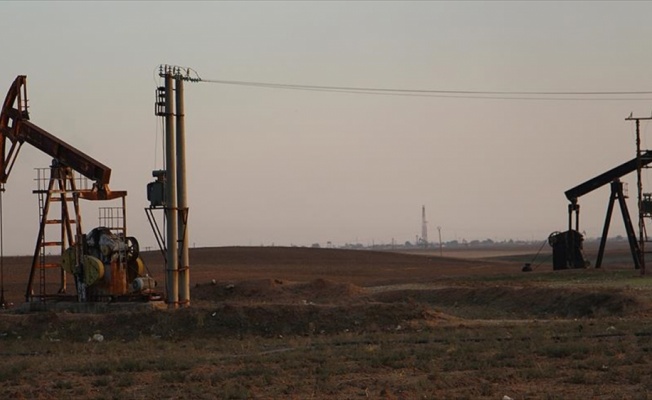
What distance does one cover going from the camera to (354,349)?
1836cm

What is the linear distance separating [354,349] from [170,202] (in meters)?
9.26

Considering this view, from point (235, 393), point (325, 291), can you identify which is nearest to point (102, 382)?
point (235, 393)

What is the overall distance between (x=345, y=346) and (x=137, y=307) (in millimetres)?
8764

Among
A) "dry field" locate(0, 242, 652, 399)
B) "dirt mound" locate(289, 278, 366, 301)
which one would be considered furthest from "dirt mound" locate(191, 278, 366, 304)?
"dry field" locate(0, 242, 652, 399)

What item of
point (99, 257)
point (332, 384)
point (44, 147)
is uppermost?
point (44, 147)

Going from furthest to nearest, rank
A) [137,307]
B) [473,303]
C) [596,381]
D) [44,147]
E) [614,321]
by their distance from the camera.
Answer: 1. [473,303]
2. [44,147]
3. [137,307]
4. [614,321]
5. [596,381]

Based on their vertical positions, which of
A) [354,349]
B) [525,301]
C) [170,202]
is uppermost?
[170,202]

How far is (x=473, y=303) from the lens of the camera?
1200 inches

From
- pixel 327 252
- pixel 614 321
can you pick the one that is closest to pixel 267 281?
pixel 614 321

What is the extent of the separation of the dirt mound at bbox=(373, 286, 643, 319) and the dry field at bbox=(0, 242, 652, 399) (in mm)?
53

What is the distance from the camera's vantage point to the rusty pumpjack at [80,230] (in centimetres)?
2716

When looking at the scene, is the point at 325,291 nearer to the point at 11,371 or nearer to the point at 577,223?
the point at 577,223

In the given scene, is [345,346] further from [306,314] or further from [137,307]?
[137,307]

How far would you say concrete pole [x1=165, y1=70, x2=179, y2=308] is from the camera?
26.1 metres
